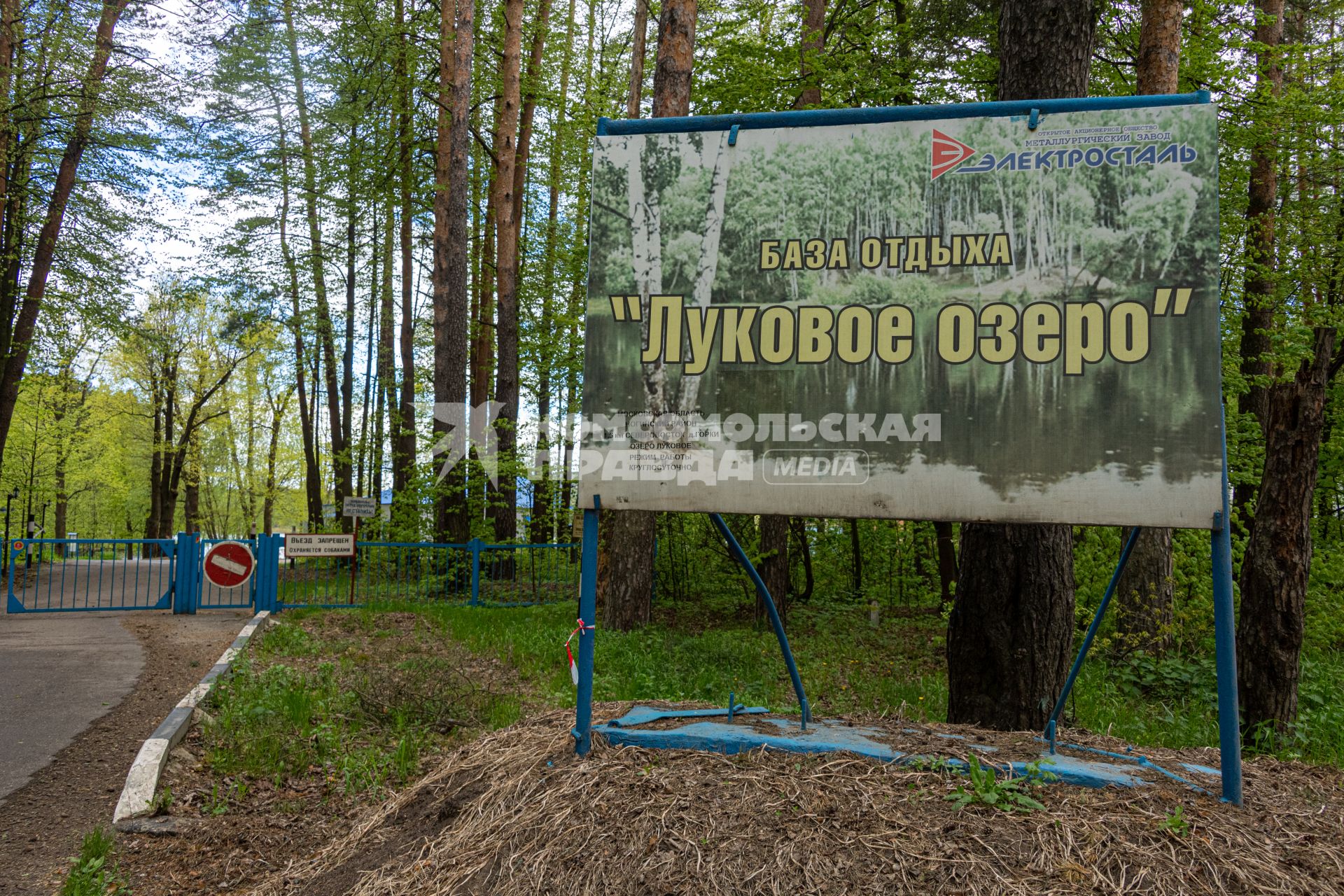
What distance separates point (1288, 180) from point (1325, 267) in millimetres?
3428

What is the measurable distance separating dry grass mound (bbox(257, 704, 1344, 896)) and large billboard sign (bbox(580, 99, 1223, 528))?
1.06 metres

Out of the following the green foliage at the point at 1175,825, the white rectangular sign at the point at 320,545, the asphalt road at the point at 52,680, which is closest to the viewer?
the green foliage at the point at 1175,825

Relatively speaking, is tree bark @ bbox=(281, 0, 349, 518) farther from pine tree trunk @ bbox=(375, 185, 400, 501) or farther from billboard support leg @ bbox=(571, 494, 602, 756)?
billboard support leg @ bbox=(571, 494, 602, 756)

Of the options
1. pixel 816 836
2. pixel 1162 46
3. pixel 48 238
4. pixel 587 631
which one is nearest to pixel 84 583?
pixel 48 238

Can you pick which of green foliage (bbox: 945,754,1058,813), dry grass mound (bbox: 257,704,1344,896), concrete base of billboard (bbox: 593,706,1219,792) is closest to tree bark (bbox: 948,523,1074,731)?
concrete base of billboard (bbox: 593,706,1219,792)

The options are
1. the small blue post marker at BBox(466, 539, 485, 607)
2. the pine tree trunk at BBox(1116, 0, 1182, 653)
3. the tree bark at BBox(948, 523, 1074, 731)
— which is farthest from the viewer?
the small blue post marker at BBox(466, 539, 485, 607)

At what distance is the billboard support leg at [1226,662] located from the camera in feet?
10.9

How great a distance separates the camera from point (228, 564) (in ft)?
41.7

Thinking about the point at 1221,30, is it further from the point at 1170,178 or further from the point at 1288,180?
the point at 1170,178

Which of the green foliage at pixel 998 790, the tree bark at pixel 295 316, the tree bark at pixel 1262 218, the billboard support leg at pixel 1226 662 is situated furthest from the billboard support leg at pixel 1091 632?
the tree bark at pixel 295 316

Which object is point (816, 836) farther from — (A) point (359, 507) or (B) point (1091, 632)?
(A) point (359, 507)

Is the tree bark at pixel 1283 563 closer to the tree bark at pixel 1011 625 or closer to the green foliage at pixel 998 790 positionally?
the tree bark at pixel 1011 625

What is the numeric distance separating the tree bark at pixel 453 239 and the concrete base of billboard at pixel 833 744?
13.6 meters

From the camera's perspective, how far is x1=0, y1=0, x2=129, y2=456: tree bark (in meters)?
17.7
